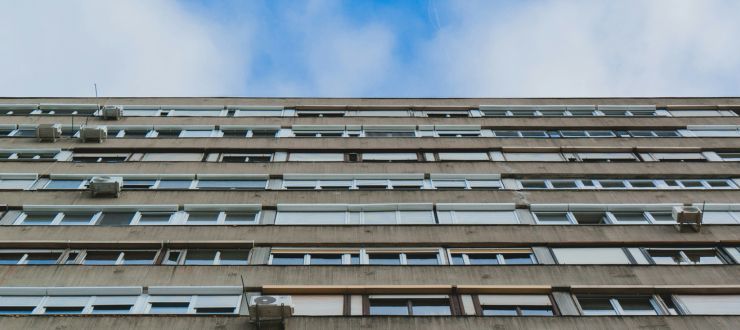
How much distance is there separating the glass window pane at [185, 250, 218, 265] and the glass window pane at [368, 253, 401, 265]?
4.38 metres

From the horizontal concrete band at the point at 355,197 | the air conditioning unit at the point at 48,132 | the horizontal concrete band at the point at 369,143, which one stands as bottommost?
the horizontal concrete band at the point at 355,197

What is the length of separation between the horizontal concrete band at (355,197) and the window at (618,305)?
16.4 ft

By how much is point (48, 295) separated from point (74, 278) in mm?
716

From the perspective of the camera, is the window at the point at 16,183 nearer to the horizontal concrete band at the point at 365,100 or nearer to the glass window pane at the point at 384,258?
the horizontal concrete band at the point at 365,100

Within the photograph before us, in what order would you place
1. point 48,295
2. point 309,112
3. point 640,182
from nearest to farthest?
point 48,295 < point 640,182 < point 309,112

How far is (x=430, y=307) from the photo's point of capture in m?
15.2

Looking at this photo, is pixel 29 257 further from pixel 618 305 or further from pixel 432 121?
pixel 432 121

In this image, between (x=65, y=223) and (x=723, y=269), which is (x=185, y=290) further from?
(x=723, y=269)

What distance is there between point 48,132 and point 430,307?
58.0 feet

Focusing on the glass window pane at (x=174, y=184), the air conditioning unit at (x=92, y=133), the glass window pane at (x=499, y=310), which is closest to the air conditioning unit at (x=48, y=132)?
the air conditioning unit at (x=92, y=133)

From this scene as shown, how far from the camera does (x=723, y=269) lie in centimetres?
1625

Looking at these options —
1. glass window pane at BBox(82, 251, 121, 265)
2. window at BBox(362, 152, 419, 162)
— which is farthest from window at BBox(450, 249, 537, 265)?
glass window pane at BBox(82, 251, 121, 265)

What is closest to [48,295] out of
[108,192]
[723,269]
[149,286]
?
[149,286]

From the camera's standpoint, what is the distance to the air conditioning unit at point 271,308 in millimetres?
13133
